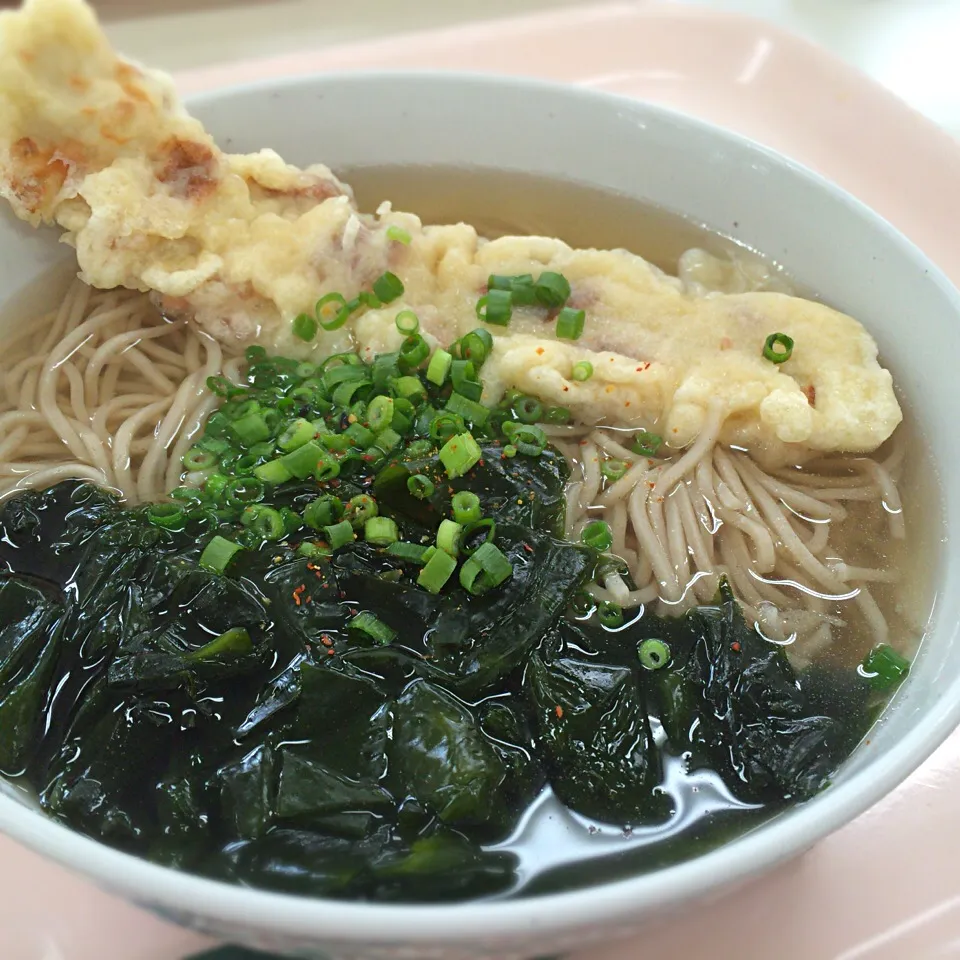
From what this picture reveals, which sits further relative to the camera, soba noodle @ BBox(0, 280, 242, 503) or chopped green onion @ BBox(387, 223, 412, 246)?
chopped green onion @ BBox(387, 223, 412, 246)

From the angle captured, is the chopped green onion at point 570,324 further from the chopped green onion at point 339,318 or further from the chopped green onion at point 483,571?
the chopped green onion at point 483,571

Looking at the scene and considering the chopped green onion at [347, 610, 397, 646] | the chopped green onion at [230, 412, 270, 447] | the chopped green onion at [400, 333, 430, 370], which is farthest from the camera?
the chopped green onion at [400, 333, 430, 370]

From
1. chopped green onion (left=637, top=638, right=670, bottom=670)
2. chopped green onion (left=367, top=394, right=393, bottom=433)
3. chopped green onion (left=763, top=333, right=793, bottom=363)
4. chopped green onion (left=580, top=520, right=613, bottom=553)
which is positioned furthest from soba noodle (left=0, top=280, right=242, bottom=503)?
chopped green onion (left=763, top=333, right=793, bottom=363)

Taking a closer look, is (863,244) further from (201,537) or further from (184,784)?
(184,784)

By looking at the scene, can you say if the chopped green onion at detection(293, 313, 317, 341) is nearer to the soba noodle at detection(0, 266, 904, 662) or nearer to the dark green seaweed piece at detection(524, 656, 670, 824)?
the soba noodle at detection(0, 266, 904, 662)

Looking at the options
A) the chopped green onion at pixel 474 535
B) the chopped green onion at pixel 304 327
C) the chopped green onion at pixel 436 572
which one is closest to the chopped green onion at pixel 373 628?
the chopped green onion at pixel 436 572

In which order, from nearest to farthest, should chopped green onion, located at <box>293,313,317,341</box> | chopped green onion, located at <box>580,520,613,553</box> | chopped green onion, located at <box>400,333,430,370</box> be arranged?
chopped green onion, located at <box>580,520,613,553</box> < chopped green onion, located at <box>400,333,430,370</box> < chopped green onion, located at <box>293,313,317,341</box>
